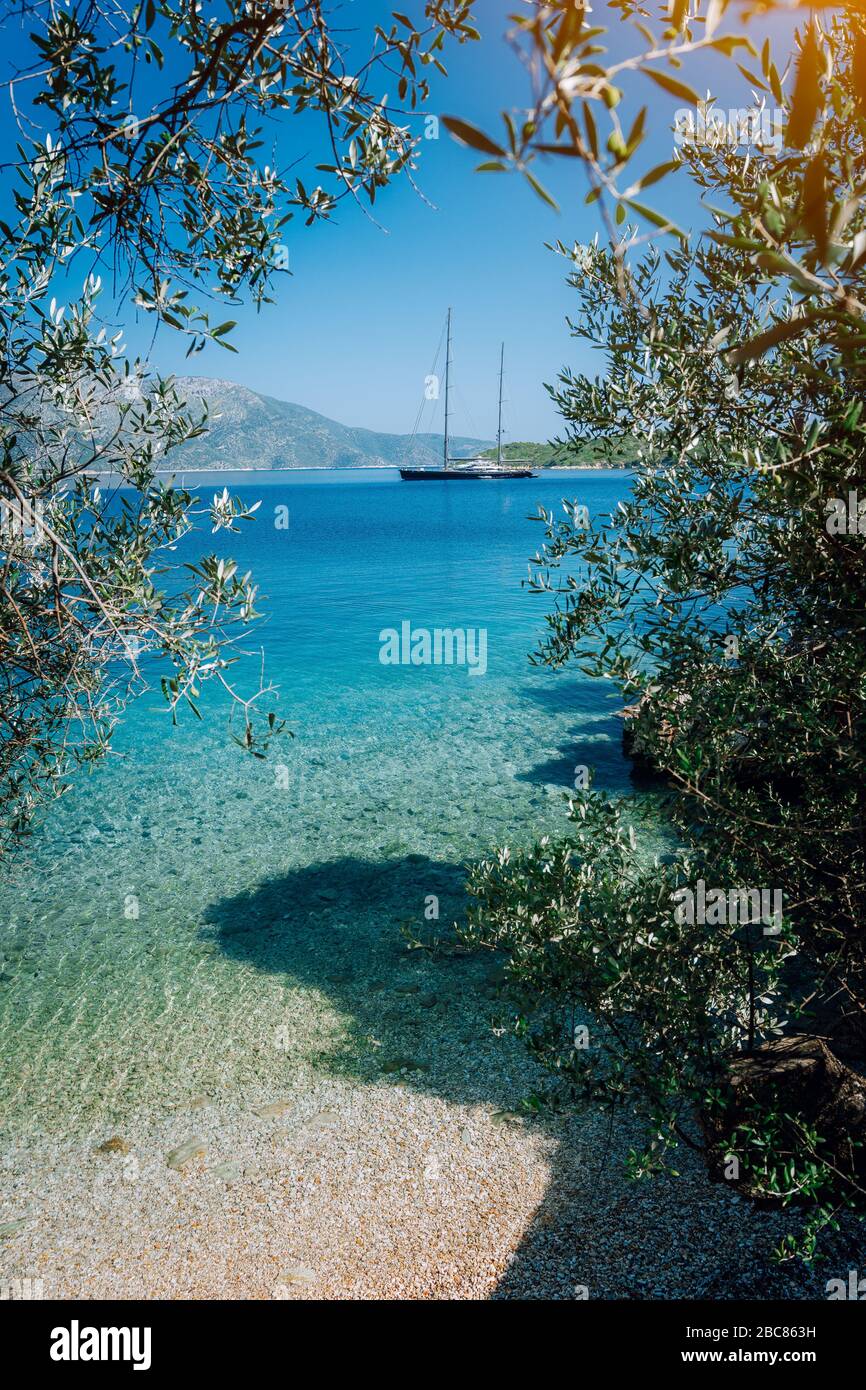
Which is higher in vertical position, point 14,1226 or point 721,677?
point 721,677

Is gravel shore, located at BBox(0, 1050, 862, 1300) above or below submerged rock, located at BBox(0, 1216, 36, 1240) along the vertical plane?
above

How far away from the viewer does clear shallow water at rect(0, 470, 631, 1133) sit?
11359mm

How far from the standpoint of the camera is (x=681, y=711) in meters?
5.66

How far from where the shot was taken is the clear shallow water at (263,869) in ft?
37.3

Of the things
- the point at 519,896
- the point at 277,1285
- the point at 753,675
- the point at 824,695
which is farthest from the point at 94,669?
the point at 277,1285

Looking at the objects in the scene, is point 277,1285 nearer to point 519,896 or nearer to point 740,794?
point 519,896

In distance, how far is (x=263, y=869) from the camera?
16.9m
